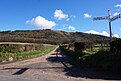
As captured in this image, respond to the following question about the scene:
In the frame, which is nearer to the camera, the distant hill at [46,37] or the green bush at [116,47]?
the green bush at [116,47]

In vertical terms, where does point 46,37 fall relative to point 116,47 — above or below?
below

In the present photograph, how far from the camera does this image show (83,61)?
27.8m

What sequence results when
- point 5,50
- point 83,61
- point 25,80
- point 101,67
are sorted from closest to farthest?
point 25,80, point 101,67, point 83,61, point 5,50

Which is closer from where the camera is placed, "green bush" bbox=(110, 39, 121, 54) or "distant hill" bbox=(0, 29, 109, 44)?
"green bush" bbox=(110, 39, 121, 54)

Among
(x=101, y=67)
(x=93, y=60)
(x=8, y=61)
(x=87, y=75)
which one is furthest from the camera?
(x=8, y=61)

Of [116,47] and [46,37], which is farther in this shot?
[46,37]

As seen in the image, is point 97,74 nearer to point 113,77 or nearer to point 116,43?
point 113,77

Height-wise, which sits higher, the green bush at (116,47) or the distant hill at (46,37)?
the green bush at (116,47)

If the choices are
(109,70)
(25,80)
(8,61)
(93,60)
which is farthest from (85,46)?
(25,80)

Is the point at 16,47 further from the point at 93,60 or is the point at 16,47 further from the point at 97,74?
the point at 97,74

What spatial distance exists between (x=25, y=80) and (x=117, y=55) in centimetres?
824

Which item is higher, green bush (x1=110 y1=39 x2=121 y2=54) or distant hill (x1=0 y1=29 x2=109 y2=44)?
green bush (x1=110 y1=39 x2=121 y2=54)

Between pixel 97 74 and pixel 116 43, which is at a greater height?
pixel 116 43

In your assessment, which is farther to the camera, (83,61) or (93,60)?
(83,61)
